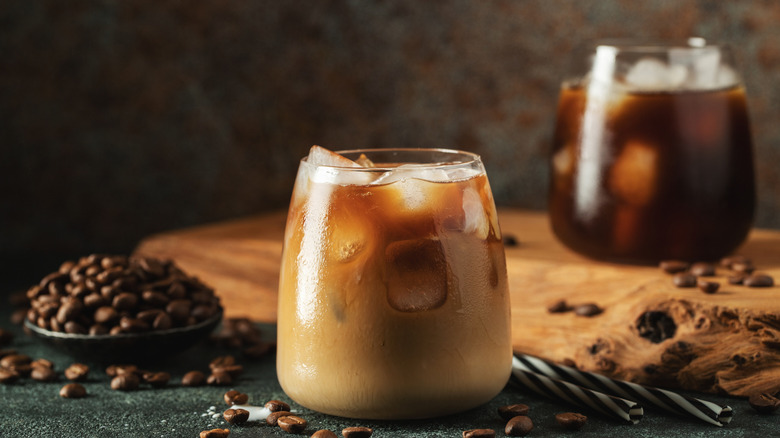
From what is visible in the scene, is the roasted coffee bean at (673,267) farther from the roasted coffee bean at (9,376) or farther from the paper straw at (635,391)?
the roasted coffee bean at (9,376)

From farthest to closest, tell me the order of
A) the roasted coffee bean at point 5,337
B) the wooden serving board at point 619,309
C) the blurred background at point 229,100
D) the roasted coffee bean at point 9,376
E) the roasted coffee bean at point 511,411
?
the blurred background at point 229,100, the roasted coffee bean at point 5,337, the roasted coffee bean at point 9,376, the wooden serving board at point 619,309, the roasted coffee bean at point 511,411

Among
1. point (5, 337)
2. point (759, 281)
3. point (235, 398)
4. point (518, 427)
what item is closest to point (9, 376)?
point (5, 337)

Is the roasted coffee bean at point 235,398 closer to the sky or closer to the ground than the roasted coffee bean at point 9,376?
closer to the sky

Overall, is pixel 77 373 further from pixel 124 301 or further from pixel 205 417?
pixel 205 417

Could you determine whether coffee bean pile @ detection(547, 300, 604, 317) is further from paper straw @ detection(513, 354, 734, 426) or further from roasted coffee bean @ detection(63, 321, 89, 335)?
roasted coffee bean @ detection(63, 321, 89, 335)

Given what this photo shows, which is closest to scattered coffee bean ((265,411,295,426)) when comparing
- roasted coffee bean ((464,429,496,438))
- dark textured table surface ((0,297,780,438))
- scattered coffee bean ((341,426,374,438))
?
dark textured table surface ((0,297,780,438))

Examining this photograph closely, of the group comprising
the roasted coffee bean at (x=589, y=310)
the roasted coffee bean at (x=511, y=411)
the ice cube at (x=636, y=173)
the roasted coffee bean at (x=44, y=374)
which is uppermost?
the ice cube at (x=636, y=173)

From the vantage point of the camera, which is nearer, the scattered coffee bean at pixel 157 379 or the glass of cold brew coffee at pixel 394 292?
the glass of cold brew coffee at pixel 394 292

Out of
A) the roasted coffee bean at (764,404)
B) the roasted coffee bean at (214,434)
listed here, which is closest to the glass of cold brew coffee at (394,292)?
the roasted coffee bean at (214,434)

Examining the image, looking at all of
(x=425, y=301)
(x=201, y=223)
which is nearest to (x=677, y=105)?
(x=425, y=301)
